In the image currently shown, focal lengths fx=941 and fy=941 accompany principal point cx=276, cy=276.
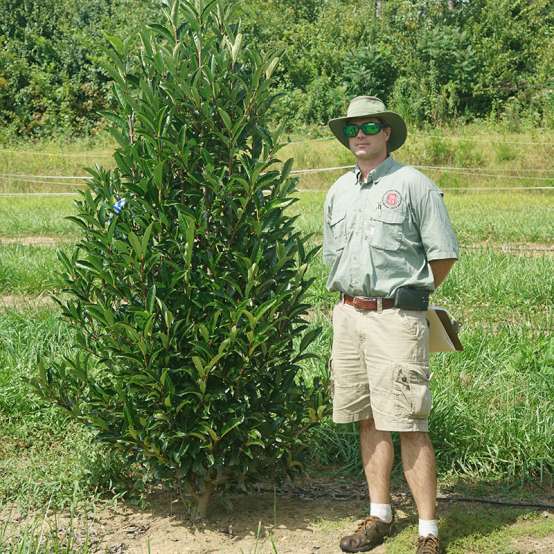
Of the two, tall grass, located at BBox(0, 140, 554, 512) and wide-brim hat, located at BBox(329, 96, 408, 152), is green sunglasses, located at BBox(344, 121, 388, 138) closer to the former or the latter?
wide-brim hat, located at BBox(329, 96, 408, 152)

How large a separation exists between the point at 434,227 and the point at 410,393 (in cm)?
67

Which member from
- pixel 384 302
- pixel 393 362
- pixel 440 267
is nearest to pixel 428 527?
pixel 393 362

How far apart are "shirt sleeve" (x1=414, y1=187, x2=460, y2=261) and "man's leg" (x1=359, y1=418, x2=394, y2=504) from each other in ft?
2.62

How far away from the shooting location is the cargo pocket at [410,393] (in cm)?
376

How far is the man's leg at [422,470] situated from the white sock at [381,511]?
22 cm

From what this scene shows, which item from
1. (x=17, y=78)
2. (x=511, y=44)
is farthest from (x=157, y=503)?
(x=511, y=44)

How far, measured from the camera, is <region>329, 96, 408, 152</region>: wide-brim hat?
3.87m

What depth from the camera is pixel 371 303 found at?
3.85 m

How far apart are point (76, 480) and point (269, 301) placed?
1.48 metres

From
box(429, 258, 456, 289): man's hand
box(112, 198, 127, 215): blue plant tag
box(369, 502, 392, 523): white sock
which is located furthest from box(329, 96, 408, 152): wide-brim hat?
box(369, 502, 392, 523): white sock

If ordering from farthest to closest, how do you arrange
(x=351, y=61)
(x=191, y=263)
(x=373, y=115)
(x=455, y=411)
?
(x=351, y=61), (x=455, y=411), (x=191, y=263), (x=373, y=115)

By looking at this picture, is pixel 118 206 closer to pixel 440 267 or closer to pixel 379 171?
pixel 379 171

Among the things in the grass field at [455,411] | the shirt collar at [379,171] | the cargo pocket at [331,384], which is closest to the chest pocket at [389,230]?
the shirt collar at [379,171]

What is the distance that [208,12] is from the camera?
399cm
